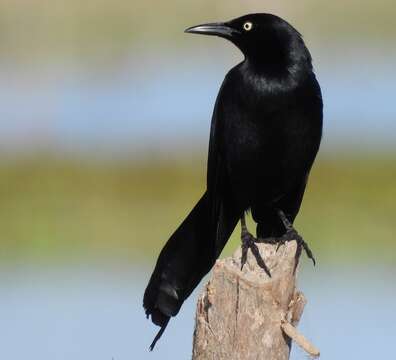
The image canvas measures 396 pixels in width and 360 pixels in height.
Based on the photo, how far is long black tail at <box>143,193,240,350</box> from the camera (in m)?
8.39

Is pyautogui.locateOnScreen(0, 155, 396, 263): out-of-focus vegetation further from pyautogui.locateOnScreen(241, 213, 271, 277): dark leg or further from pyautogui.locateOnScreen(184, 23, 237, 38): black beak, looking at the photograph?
pyautogui.locateOnScreen(241, 213, 271, 277): dark leg

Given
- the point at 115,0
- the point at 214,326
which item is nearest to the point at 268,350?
the point at 214,326

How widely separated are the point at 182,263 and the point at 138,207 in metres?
4.74

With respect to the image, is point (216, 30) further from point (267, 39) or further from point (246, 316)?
point (246, 316)

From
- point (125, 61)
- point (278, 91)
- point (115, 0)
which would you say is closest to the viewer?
point (278, 91)

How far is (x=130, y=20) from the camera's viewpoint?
A: 16.7 m

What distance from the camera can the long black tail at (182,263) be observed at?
330 inches

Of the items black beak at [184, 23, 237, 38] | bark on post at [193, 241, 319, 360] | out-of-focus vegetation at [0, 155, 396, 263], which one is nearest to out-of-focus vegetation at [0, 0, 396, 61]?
out-of-focus vegetation at [0, 155, 396, 263]

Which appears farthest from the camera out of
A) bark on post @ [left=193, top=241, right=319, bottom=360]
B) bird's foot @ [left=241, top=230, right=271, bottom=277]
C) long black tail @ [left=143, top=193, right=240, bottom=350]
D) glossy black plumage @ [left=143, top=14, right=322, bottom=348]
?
glossy black plumage @ [left=143, top=14, right=322, bottom=348]

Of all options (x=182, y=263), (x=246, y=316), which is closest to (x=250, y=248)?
(x=182, y=263)

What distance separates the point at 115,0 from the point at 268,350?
10.5 meters

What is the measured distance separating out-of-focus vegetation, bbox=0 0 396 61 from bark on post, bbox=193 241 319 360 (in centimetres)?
775

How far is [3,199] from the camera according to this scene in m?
13.5

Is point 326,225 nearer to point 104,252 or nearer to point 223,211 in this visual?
point 104,252
